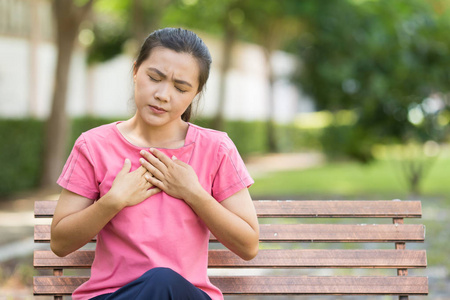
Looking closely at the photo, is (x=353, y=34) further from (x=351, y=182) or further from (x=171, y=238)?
(x=171, y=238)

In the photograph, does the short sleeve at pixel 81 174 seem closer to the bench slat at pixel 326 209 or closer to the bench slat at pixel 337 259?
the bench slat at pixel 337 259

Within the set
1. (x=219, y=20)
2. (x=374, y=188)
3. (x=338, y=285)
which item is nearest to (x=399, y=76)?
(x=374, y=188)

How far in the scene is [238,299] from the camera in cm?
525

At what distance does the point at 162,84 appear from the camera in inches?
97.0

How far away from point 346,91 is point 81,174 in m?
13.9

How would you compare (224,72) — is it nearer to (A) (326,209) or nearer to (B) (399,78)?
(B) (399,78)

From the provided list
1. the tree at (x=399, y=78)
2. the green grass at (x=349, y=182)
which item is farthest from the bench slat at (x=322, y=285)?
the tree at (x=399, y=78)

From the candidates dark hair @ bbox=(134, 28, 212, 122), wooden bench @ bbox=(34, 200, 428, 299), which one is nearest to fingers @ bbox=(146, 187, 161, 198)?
dark hair @ bbox=(134, 28, 212, 122)

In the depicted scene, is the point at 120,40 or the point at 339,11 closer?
the point at 339,11

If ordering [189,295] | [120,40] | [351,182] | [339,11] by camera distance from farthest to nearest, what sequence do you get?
[120,40] → [339,11] → [351,182] → [189,295]

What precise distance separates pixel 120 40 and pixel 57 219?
17.1m

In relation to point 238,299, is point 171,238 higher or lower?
higher

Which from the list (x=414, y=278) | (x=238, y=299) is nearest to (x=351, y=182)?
(x=238, y=299)

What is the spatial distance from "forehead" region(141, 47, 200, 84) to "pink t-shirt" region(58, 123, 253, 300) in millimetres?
240
